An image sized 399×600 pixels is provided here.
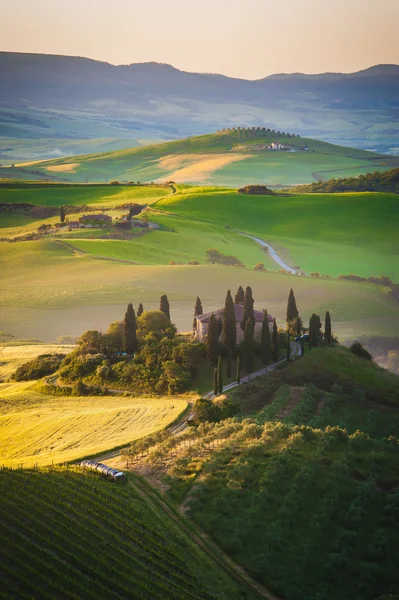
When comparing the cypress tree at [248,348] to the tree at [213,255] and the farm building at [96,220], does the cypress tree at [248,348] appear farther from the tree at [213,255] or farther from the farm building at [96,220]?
the farm building at [96,220]

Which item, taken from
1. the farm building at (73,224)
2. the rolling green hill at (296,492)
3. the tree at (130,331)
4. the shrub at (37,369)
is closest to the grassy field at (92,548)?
the rolling green hill at (296,492)

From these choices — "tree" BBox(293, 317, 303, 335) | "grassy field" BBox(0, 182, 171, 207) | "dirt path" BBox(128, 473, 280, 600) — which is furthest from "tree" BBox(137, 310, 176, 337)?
"grassy field" BBox(0, 182, 171, 207)

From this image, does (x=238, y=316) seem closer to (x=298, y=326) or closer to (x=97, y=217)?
(x=298, y=326)

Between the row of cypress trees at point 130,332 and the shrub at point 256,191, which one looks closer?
the row of cypress trees at point 130,332

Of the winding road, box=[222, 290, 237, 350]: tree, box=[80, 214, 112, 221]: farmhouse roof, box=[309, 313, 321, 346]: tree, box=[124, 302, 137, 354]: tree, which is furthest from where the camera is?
box=[80, 214, 112, 221]: farmhouse roof

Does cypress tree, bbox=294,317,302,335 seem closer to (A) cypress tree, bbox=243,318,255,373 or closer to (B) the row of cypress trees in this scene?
(A) cypress tree, bbox=243,318,255,373

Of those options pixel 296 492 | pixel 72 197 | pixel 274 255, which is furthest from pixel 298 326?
pixel 72 197
